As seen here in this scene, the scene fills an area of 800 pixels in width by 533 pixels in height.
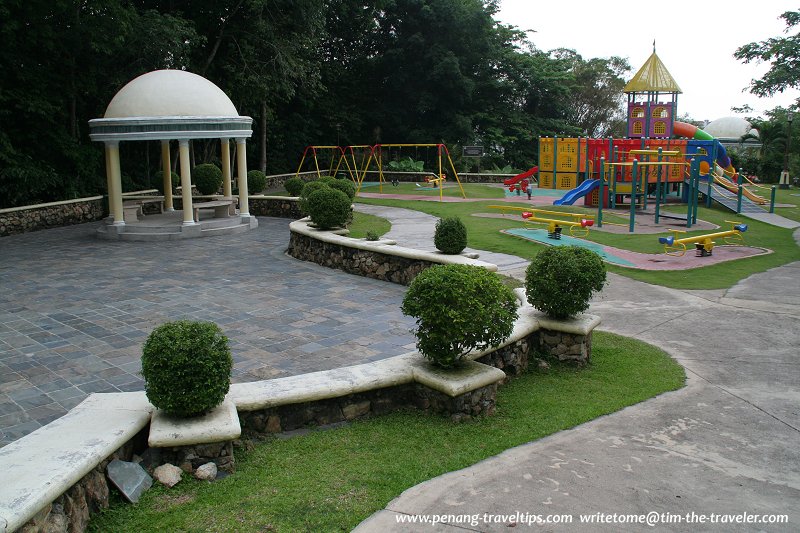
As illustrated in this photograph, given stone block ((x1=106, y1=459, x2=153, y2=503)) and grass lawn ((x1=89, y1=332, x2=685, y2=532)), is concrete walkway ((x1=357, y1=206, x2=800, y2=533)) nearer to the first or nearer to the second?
grass lawn ((x1=89, y1=332, x2=685, y2=532))

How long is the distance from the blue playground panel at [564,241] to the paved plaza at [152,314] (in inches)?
227

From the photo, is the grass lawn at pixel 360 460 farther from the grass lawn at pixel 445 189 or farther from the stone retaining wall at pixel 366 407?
the grass lawn at pixel 445 189

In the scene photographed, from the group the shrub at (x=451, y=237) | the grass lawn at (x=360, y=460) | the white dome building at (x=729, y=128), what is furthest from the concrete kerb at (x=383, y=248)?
the white dome building at (x=729, y=128)

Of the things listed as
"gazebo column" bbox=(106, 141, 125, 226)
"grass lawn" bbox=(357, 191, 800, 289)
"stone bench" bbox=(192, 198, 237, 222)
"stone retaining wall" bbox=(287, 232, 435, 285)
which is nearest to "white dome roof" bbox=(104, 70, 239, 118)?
"gazebo column" bbox=(106, 141, 125, 226)

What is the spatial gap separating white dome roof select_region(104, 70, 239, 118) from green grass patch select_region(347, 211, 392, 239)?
508 centimetres

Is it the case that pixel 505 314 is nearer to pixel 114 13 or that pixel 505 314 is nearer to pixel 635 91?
pixel 114 13

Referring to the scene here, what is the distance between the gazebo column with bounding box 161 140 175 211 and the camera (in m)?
22.5

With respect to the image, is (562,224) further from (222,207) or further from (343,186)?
(222,207)

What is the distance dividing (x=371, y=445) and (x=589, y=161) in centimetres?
2450

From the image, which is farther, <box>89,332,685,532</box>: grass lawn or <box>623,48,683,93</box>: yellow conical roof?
<box>623,48,683,93</box>: yellow conical roof

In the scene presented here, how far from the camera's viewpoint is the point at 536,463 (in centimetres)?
562

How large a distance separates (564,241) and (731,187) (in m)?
13.7

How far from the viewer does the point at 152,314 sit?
10555mm

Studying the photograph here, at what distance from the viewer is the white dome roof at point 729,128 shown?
186 ft
